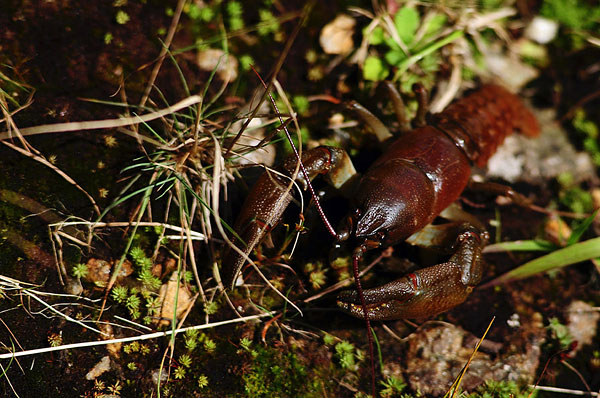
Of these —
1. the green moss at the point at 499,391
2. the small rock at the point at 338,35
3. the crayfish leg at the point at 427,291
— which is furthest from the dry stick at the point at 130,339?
the small rock at the point at 338,35

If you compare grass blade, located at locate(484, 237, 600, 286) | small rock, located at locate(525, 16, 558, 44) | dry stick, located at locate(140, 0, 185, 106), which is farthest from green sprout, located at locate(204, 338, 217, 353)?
small rock, located at locate(525, 16, 558, 44)

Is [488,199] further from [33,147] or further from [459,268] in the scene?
[33,147]

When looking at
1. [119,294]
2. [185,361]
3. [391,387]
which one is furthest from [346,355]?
[119,294]

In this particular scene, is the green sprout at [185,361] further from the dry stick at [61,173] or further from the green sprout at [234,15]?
the green sprout at [234,15]

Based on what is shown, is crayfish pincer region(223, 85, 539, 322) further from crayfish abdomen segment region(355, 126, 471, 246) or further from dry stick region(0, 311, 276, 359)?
dry stick region(0, 311, 276, 359)

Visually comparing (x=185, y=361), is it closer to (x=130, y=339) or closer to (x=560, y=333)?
(x=130, y=339)
